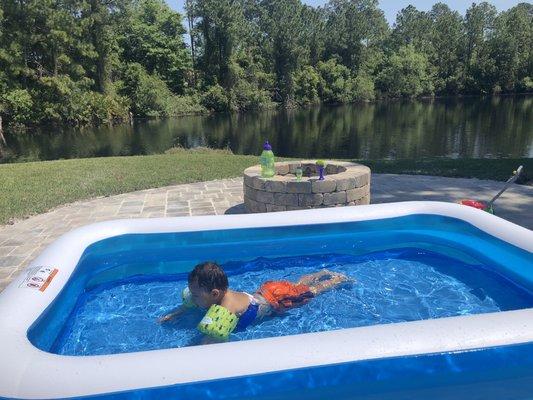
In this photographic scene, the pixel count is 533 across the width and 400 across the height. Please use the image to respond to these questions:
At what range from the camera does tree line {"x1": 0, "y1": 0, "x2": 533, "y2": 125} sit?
31.2 meters

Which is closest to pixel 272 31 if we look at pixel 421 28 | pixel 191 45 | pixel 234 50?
pixel 234 50

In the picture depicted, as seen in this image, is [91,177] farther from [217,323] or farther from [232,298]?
[217,323]

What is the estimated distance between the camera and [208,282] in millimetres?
3291

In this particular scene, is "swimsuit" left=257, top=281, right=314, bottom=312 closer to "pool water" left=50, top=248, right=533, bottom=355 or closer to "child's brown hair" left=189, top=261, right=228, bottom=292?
"pool water" left=50, top=248, right=533, bottom=355

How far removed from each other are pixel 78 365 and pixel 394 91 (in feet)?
184

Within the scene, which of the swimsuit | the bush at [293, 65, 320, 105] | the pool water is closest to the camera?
the pool water

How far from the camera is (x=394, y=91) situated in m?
54.3

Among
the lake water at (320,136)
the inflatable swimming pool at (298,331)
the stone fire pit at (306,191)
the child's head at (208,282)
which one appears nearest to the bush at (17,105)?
the lake water at (320,136)

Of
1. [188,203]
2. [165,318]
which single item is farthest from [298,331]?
[188,203]

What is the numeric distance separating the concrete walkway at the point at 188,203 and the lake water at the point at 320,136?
39.7ft

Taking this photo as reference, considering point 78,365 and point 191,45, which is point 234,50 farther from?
point 78,365

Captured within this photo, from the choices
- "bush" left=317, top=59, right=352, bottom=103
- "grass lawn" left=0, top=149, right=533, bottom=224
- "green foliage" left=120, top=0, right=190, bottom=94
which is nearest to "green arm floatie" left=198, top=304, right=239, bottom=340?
"grass lawn" left=0, top=149, right=533, bottom=224

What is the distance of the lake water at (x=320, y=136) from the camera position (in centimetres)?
2139

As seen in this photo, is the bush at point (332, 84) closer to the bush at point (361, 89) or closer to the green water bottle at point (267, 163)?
the bush at point (361, 89)
